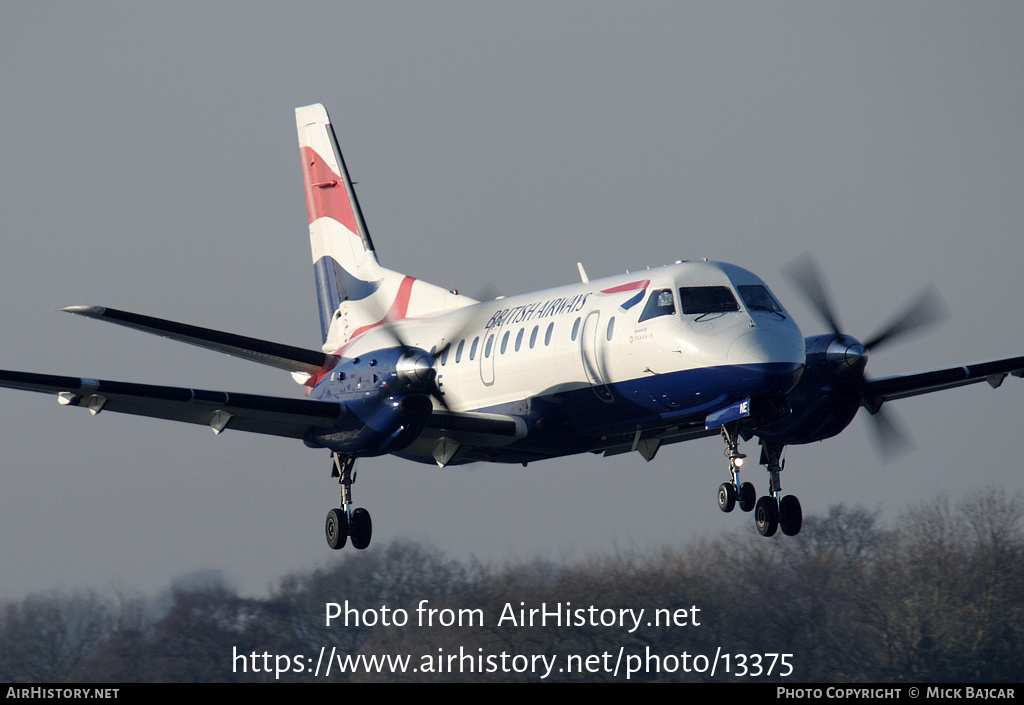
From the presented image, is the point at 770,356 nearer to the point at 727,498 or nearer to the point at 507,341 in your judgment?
the point at 727,498

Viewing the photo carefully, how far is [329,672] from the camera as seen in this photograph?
30.4 m

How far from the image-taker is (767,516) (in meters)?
19.6

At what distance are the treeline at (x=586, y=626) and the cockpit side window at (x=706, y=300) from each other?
43.7 feet

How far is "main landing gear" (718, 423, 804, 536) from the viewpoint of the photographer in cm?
1836

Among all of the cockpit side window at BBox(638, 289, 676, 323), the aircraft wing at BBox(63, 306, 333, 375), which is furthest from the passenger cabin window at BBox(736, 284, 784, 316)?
the aircraft wing at BBox(63, 306, 333, 375)

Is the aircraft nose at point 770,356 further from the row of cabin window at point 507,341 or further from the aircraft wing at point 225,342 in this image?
the aircraft wing at point 225,342

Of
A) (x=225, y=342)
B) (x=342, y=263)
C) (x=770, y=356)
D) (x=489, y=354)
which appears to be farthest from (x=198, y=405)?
(x=770, y=356)

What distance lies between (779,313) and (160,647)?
1856cm

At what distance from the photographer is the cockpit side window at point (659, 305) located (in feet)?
59.6

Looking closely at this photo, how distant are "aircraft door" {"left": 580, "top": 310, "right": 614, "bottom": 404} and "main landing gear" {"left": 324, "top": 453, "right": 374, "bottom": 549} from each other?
13.6 ft

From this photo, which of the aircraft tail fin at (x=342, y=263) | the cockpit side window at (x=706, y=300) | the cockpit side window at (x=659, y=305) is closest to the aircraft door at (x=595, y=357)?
the cockpit side window at (x=659, y=305)

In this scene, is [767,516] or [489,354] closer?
[767,516]

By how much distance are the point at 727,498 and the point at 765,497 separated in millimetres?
1657
